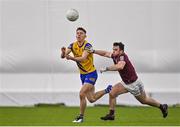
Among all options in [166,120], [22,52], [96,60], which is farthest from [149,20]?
[166,120]

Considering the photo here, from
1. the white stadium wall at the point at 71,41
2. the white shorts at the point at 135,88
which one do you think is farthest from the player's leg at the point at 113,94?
the white stadium wall at the point at 71,41

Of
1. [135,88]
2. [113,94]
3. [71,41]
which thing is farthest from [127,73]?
[71,41]

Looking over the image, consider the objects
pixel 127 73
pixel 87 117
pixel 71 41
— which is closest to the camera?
pixel 127 73

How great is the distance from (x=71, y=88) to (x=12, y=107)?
70.2 inches

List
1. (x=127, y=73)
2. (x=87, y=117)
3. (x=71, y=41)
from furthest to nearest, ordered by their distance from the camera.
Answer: (x=71, y=41)
(x=87, y=117)
(x=127, y=73)

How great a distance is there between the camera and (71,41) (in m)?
22.3

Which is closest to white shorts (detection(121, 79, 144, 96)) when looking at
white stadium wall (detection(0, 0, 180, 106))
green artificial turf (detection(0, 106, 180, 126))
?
green artificial turf (detection(0, 106, 180, 126))

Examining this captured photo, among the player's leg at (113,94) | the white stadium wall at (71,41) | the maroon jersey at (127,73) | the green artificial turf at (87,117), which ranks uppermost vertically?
the white stadium wall at (71,41)

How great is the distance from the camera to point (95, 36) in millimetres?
22484

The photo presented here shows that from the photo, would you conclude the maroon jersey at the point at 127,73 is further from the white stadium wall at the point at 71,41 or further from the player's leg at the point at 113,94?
the white stadium wall at the point at 71,41

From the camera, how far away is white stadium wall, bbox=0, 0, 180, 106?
22.4 m

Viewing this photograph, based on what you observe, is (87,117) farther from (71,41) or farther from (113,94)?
(71,41)

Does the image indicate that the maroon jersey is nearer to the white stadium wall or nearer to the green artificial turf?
the green artificial turf

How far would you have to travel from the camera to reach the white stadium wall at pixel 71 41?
22.4 meters
